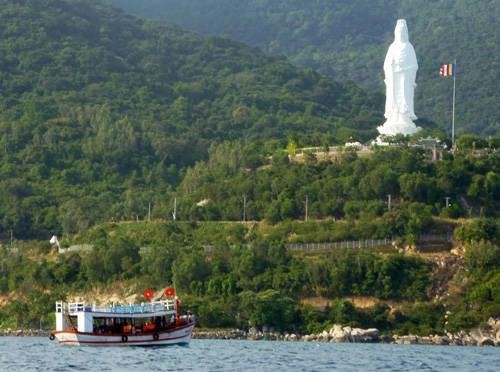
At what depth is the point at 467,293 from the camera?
94.2 meters

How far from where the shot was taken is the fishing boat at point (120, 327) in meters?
73.4

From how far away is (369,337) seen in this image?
289 feet

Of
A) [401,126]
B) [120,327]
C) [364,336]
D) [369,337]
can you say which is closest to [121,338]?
[120,327]

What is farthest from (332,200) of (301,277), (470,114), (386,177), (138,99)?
(470,114)

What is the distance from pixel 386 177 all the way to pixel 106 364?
4833 cm

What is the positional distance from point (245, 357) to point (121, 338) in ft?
28.5

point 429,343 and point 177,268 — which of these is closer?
point 429,343

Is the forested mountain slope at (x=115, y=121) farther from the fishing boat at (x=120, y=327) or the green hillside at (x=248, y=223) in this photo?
the fishing boat at (x=120, y=327)

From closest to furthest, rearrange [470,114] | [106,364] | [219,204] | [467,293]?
1. [106,364]
2. [467,293]
3. [219,204]
4. [470,114]

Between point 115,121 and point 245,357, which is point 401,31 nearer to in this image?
point 115,121

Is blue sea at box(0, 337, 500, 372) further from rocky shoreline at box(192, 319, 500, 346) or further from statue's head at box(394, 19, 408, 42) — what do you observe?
statue's head at box(394, 19, 408, 42)

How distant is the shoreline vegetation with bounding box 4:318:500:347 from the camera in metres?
87.1

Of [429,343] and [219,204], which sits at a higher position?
[219,204]

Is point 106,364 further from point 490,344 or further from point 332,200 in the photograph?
point 332,200
